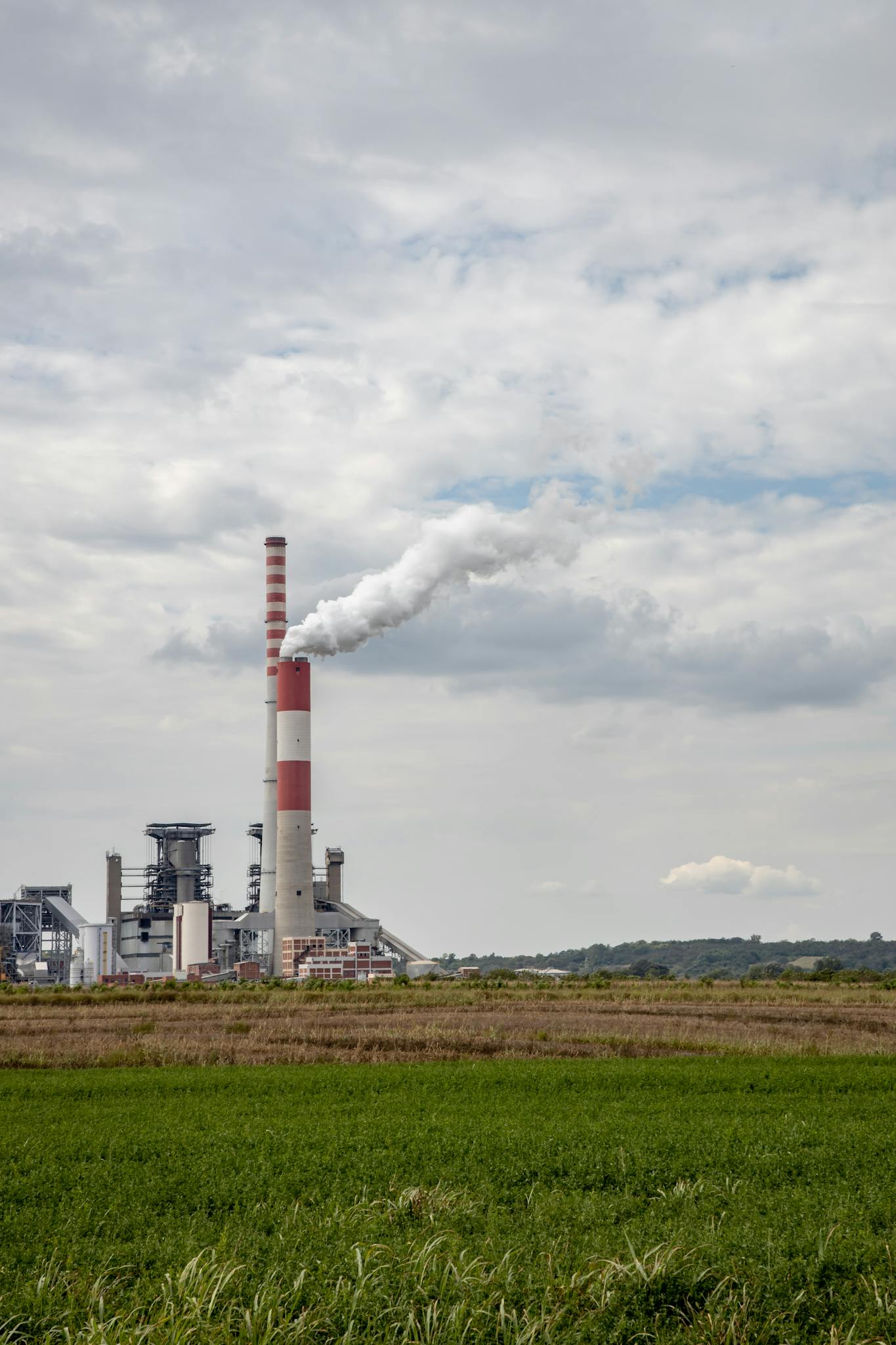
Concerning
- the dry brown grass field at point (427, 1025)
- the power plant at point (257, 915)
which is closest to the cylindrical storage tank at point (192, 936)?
the power plant at point (257, 915)

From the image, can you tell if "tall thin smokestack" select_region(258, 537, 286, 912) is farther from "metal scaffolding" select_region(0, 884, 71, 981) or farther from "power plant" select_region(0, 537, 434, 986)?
"metal scaffolding" select_region(0, 884, 71, 981)

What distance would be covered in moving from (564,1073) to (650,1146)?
30.1ft

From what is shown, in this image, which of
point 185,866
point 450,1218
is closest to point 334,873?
point 185,866

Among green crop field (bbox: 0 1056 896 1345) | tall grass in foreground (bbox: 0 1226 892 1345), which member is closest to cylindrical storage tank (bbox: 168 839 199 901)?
green crop field (bbox: 0 1056 896 1345)

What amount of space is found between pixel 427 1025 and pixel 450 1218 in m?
27.6

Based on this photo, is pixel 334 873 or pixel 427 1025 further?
pixel 334 873

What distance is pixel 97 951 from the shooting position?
98438mm

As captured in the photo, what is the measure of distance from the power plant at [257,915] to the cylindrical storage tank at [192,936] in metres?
0.09

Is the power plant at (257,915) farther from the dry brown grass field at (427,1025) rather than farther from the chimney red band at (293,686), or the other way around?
the dry brown grass field at (427,1025)

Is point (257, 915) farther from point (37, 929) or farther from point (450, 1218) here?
point (450, 1218)

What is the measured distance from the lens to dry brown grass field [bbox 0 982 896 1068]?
29.7 meters

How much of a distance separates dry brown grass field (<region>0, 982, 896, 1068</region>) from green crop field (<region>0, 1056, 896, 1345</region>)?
8720 mm

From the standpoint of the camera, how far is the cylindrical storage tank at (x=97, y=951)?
97.2m

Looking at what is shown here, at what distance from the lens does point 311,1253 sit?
9.73 m
